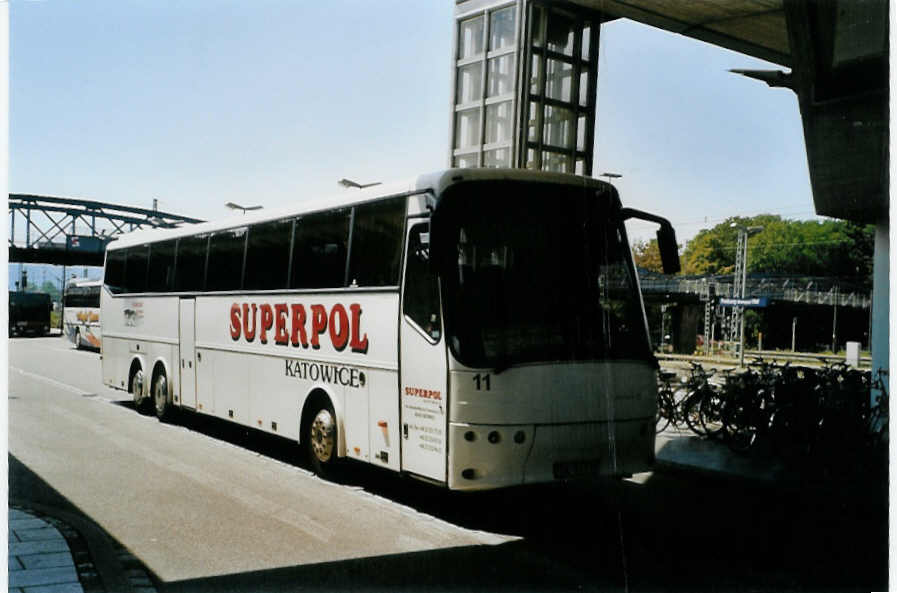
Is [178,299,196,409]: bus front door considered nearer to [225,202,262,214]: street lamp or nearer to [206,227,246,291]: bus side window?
[206,227,246,291]: bus side window

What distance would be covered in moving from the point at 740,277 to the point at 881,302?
2.32 metres

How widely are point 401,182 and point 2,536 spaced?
4.26m

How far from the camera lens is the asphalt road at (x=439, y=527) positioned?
19.8ft

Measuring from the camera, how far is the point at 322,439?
30.5ft

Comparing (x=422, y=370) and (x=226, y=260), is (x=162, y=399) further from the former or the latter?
(x=422, y=370)

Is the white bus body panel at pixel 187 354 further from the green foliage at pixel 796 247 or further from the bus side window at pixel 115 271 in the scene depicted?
the green foliage at pixel 796 247

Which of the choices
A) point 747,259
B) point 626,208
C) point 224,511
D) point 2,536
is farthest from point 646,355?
point 2,536

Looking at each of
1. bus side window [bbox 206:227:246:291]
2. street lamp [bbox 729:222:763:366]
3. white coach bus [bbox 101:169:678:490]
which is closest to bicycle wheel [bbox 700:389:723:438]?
street lamp [bbox 729:222:763:366]

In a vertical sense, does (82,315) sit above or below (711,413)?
above

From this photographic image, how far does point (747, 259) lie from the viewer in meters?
9.45

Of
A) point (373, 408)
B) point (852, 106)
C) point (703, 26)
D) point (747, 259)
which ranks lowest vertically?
point (373, 408)

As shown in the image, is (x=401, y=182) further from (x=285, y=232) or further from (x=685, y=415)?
(x=685, y=415)

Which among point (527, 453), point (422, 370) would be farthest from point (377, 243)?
point (527, 453)

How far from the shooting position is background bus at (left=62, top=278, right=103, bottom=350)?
106 feet
